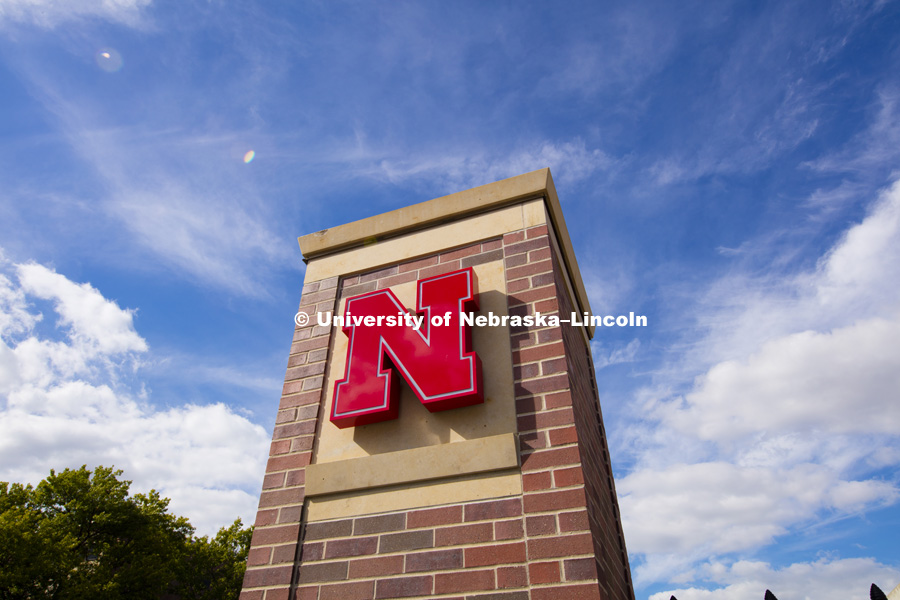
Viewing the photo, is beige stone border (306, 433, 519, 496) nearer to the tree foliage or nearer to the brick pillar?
the brick pillar

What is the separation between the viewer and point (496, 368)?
459 centimetres

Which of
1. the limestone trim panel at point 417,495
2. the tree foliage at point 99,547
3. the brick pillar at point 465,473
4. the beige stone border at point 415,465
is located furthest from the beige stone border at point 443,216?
the tree foliage at point 99,547

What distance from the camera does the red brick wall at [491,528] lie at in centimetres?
356

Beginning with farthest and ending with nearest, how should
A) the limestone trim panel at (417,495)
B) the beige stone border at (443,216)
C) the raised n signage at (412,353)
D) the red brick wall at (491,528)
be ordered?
the beige stone border at (443,216)
the raised n signage at (412,353)
the limestone trim panel at (417,495)
the red brick wall at (491,528)

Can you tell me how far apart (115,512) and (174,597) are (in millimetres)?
10715

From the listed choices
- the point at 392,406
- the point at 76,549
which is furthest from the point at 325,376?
the point at 76,549

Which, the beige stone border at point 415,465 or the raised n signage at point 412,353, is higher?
the raised n signage at point 412,353

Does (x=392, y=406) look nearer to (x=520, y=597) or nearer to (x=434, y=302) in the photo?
(x=434, y=302)

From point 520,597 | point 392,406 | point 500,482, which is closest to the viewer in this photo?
point 520,597

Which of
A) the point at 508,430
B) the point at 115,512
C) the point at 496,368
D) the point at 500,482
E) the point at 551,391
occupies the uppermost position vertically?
the point at 115,512

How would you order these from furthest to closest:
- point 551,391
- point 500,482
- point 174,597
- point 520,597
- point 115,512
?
point 174,597
point 115,512
point 551,391
point 500,482
point 520,597

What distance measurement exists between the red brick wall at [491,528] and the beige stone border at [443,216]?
70 centimetres

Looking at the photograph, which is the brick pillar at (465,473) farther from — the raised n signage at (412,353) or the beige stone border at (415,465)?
the raised n signage at (412,353)

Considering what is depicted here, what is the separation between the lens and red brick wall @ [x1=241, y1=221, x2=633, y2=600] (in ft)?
11.7
